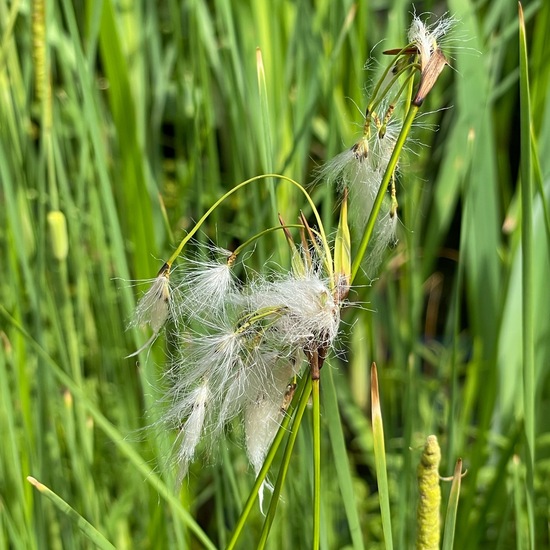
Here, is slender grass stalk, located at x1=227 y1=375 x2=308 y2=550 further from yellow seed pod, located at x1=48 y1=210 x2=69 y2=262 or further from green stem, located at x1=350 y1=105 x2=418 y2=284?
yellow seed pod, located at x1=48 y1=210 x2=69 y2=262

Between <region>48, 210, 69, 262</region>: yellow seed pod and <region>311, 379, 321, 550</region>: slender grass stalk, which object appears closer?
<region>311, 379, 321, 550</region>: slender grass stalk

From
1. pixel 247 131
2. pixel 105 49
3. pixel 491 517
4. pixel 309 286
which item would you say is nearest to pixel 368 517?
pixel 491 517

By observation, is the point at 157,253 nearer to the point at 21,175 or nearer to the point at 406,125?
the point at 21,175

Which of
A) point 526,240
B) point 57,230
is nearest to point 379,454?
point 526,240

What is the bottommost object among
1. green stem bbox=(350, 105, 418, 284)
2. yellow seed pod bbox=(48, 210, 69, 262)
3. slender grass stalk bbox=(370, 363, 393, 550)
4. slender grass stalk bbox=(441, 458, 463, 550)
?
slender grass stalk bbox=(441, 458, 463, 550)

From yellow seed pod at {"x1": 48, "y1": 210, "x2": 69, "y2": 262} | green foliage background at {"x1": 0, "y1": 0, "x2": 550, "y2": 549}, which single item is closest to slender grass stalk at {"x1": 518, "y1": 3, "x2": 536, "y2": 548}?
green foliage background at {"x1": 0, "y1": 0, "x2": 550, "y2": 549}

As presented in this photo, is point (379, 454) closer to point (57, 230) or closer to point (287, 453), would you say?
point (287, 453)
